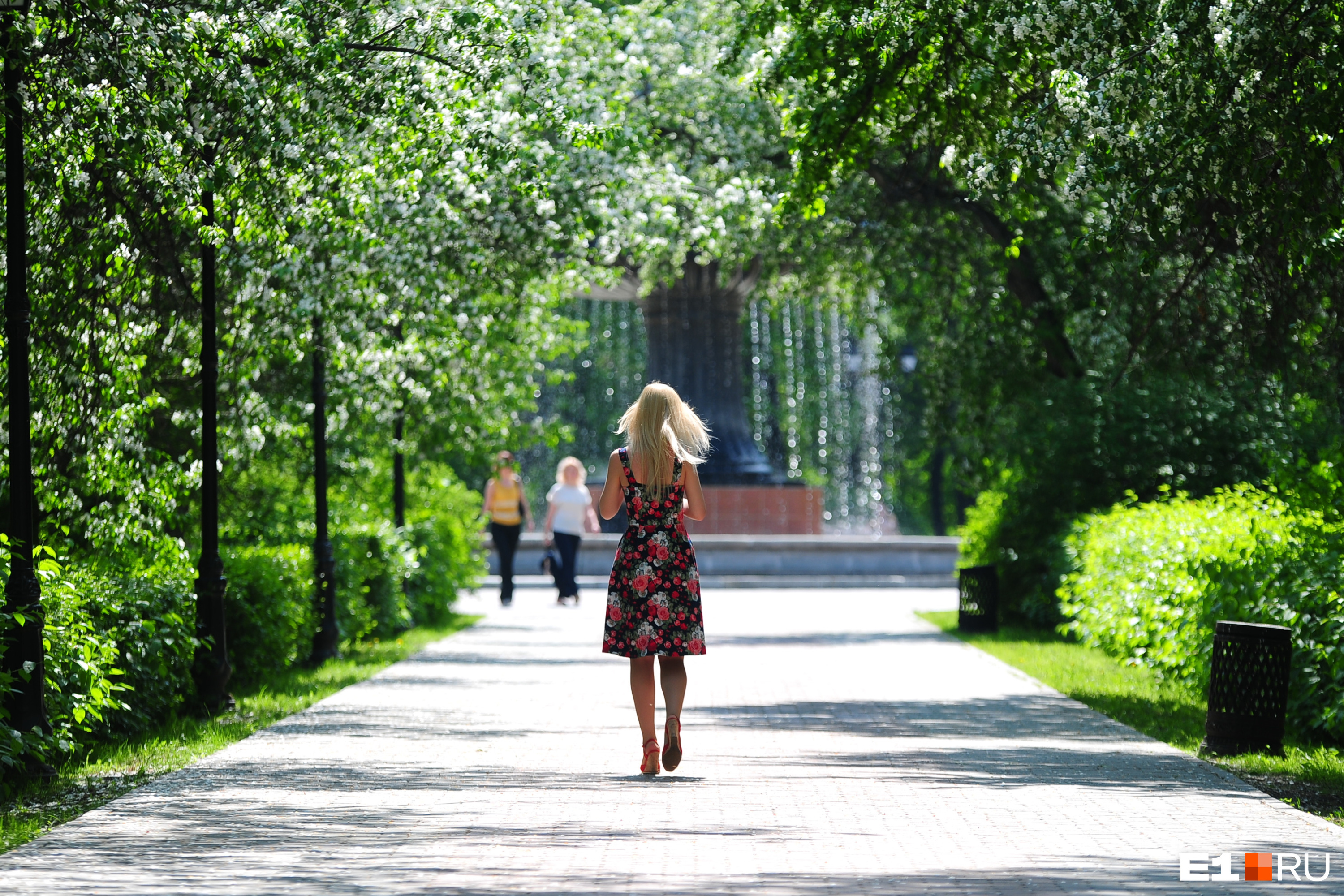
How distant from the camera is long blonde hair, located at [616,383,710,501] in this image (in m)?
8.91

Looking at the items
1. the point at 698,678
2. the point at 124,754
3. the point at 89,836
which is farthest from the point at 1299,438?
the point at 89,836

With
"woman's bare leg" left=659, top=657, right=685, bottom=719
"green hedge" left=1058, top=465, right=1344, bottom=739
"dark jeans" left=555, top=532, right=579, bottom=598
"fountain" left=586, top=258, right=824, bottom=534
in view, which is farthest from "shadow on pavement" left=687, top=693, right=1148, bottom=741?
"fountain" left=586, top=258, right=824, bottom=534

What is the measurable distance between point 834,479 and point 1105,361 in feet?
118

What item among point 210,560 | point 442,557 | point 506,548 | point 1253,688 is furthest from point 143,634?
point 506,548

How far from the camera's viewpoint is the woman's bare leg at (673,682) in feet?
29.2

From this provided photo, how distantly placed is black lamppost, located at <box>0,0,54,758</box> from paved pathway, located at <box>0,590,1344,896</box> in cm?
78

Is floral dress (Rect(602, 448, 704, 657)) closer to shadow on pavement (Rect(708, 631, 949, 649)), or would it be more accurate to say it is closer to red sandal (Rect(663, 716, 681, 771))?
red sandal (Rect(663, 716, 681, 771))

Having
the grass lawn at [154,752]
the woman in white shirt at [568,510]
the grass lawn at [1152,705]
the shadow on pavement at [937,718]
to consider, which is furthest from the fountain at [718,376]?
the shadow on pavement at [937,718]

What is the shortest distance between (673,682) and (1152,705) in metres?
5.01

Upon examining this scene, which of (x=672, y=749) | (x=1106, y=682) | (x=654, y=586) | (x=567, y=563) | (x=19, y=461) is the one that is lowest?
(x=1106, y=682)

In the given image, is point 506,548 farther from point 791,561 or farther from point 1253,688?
point 1253,688

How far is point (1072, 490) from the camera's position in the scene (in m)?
19.7

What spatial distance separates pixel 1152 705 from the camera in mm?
12555

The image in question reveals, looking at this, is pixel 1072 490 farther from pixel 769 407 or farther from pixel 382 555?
pixel 769 407
